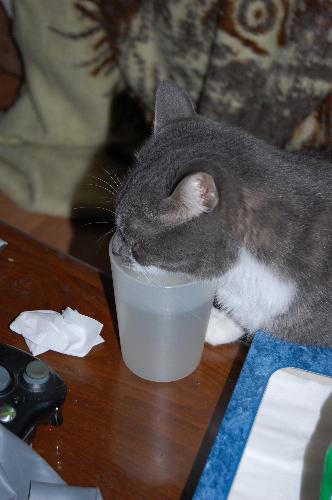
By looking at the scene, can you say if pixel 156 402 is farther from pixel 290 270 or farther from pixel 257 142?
pixel 257 142

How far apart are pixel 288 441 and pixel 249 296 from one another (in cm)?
23

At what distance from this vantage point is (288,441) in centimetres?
73

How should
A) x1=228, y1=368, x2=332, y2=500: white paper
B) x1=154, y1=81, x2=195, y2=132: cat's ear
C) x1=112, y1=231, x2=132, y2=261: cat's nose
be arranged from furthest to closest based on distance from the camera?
x1=154, y1=81, x2=195, y2=132: cat's ear → x1=112, y1=231, x2=132, y2=261: cat's nose → x1=228, y1=368, x2=332, y2=500: white paper

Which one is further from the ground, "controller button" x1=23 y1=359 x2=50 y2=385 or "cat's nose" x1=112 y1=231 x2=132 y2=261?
"cat's nose" x1=112 y1=231 x2=132 y2=261

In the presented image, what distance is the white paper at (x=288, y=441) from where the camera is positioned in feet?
2.26

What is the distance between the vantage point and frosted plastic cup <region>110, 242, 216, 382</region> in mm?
766

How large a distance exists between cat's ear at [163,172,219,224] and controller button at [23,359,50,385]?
0.24 m

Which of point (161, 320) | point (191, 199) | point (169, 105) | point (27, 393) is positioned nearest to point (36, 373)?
point (27, 393)

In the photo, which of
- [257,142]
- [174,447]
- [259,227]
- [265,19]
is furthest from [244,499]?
[265,19]

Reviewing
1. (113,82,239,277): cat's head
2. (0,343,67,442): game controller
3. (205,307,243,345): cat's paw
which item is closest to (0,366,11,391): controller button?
(0,343,67,442): game controller

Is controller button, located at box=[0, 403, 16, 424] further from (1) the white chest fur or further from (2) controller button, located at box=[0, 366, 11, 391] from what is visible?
(1) the white chest fur

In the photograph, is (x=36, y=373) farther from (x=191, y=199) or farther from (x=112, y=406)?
(x=191, y=199)

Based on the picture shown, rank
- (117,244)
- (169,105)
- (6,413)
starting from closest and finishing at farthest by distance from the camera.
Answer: (6,413) → (117,244) → (169,105)

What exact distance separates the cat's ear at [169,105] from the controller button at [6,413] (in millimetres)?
440
